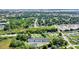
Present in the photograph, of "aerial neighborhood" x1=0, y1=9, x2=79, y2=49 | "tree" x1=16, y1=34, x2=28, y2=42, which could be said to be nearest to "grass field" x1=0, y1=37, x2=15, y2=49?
"aerial neighborhood" x1=0, y1=9, x2=79, y2=49

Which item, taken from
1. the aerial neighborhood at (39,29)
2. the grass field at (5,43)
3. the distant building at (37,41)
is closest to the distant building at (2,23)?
the aerial neighborhood at (39,29)

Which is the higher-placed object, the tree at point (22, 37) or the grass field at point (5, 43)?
the tree at point (22, 37)

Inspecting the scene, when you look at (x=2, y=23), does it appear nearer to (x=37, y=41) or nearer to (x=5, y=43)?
(x=5, y=43)

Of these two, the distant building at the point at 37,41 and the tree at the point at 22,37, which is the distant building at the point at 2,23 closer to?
the tree at the point at 22,37

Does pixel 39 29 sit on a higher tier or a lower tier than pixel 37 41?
higher

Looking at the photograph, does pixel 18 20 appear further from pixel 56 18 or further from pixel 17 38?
pixel 56 18

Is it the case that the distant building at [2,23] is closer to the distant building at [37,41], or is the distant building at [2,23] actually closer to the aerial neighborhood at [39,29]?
the aerial neighborhood at [39,29]

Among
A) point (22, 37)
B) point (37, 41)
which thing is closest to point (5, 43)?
point (22, 37)

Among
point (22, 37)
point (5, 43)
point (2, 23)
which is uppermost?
point (2, 23)

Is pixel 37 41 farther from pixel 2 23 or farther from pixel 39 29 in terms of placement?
pixel 2 23

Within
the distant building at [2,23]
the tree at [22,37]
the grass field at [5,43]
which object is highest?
the distant building at [2,23]
